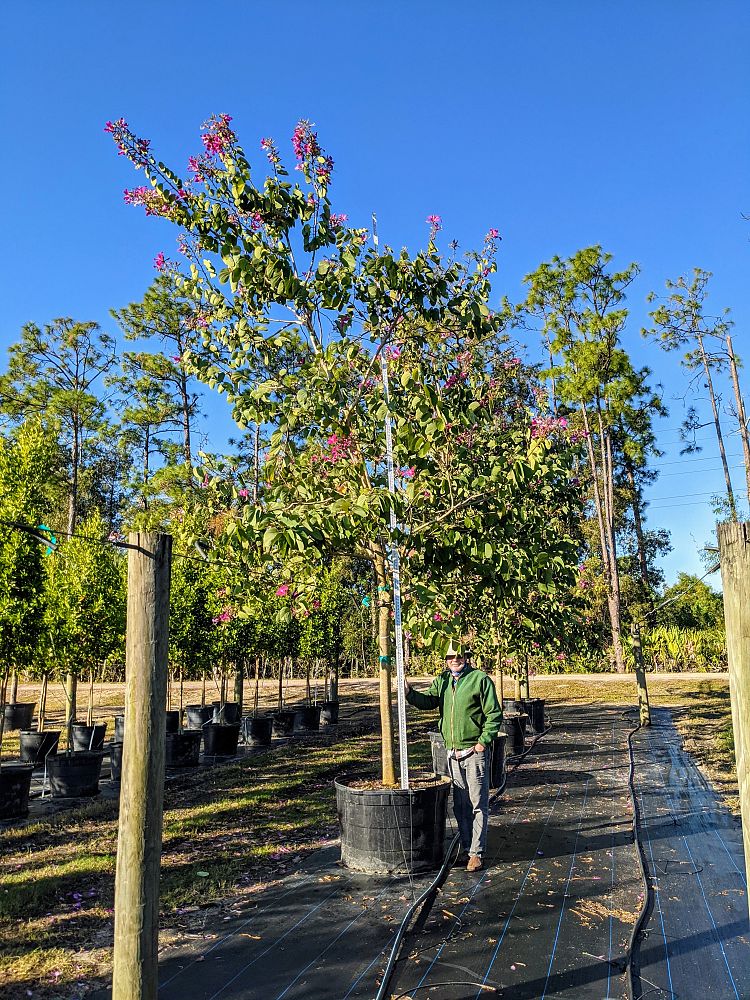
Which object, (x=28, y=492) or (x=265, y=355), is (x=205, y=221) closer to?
(x=265, y=355)

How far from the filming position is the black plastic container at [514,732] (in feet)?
38.1

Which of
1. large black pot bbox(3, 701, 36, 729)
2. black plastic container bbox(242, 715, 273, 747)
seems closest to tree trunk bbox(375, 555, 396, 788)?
black plastic container bbox(242, 715, 273, 747)

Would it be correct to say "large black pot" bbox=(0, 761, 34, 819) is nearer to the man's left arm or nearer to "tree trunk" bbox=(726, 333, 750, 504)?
the man's left arm

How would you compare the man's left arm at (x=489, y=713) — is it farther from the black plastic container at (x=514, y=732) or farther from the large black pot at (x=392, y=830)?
the black plastic container at (x=514, y=732)

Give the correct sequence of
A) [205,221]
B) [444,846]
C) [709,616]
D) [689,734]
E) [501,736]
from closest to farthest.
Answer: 1. [205,221]
2. [444,846]
3. [501,736]
4. [689,734]
5. [709,616]

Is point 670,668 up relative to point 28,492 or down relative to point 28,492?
down

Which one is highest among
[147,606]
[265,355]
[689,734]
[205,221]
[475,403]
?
[205,221]

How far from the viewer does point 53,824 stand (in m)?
8.09

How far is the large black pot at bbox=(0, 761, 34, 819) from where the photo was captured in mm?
8312

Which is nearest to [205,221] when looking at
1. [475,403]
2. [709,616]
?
[475,403]

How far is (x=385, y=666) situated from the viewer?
6.30 metres

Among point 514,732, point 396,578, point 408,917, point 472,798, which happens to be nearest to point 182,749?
point 514,732

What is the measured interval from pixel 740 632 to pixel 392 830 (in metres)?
3.77

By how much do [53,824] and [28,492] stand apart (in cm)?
432
